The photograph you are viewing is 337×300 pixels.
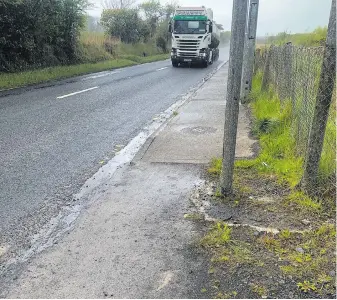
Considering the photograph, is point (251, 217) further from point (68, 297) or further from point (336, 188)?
point (68, 297)

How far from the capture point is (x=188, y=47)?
2431 centimetres

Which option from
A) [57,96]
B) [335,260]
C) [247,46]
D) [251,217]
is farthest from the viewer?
[57,96]

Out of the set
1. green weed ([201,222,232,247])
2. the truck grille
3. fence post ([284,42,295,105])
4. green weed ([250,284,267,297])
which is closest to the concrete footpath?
green weed ([201,222,232,247])

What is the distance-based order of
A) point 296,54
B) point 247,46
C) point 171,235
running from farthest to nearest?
point 247,46, point 296,54, point 171,235

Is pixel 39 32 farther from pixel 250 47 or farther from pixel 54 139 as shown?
pixel 54 139

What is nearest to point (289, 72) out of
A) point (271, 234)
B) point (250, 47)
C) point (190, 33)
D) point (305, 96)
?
point (305, 96)

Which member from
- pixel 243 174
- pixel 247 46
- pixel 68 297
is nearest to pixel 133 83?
pixel 247 46

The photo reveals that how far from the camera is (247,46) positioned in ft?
31.7

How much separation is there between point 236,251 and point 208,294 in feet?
1.87

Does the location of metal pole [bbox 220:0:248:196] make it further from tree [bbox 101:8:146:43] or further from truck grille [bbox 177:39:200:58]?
tree [bbox 101:8:146:43]

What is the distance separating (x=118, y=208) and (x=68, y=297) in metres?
1.43

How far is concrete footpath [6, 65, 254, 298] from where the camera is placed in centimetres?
263

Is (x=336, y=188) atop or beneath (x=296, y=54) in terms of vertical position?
beneath

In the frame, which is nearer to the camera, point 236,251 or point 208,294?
point 208,294
